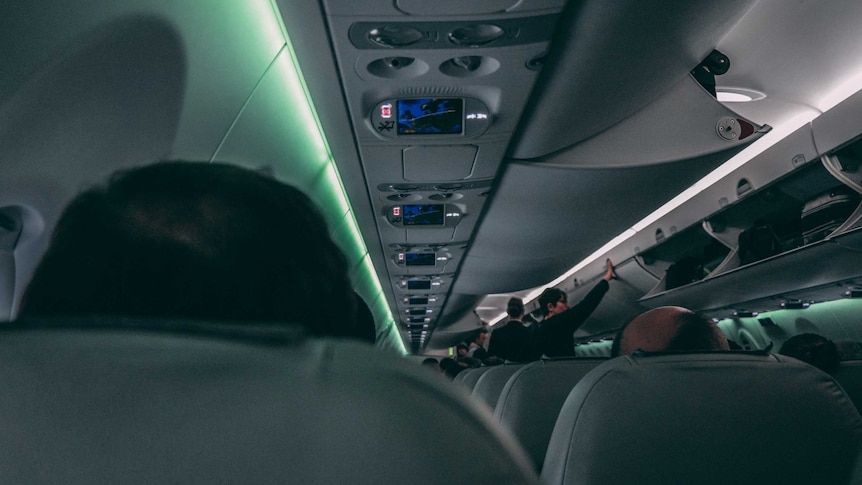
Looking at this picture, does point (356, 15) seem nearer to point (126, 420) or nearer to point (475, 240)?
point (126, 420)

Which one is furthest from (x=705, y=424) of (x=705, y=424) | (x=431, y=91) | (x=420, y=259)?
(x=420, y=259)

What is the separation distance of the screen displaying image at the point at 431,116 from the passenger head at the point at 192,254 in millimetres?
3372

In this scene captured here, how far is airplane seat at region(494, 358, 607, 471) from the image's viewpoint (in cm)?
244

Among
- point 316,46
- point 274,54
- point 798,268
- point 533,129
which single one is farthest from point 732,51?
point 274,54

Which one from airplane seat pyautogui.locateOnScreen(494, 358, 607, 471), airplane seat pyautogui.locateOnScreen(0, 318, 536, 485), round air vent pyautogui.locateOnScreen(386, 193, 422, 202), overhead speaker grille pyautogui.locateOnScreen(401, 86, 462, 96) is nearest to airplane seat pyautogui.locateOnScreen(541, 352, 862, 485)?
airplane seat pyautogui.locateOnScreen(0, 318, 536, 485)

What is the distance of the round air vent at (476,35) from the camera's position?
2.98 m

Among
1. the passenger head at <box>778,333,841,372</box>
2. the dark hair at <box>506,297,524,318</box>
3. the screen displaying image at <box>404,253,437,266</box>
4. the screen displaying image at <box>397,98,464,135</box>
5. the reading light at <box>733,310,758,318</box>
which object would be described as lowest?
the passenger head at <box>778,333,841,372</box>

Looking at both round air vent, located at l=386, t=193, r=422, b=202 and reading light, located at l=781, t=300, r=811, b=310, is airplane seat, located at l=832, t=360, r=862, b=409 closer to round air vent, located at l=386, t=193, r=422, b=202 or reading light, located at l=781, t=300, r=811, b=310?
round air vent, located at l=386, t=193, r=422, b=202

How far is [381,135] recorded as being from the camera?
4242 mm

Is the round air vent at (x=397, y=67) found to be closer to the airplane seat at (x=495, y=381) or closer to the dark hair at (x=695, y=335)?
the airplane seat at (x=495, y=381)

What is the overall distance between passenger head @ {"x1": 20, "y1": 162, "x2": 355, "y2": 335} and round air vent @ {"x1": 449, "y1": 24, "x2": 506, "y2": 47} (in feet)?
8.65

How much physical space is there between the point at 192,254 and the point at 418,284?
9.95 meters

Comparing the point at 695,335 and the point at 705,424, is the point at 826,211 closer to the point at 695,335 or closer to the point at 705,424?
the point at 695,335

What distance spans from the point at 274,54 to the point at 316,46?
1.77ft
